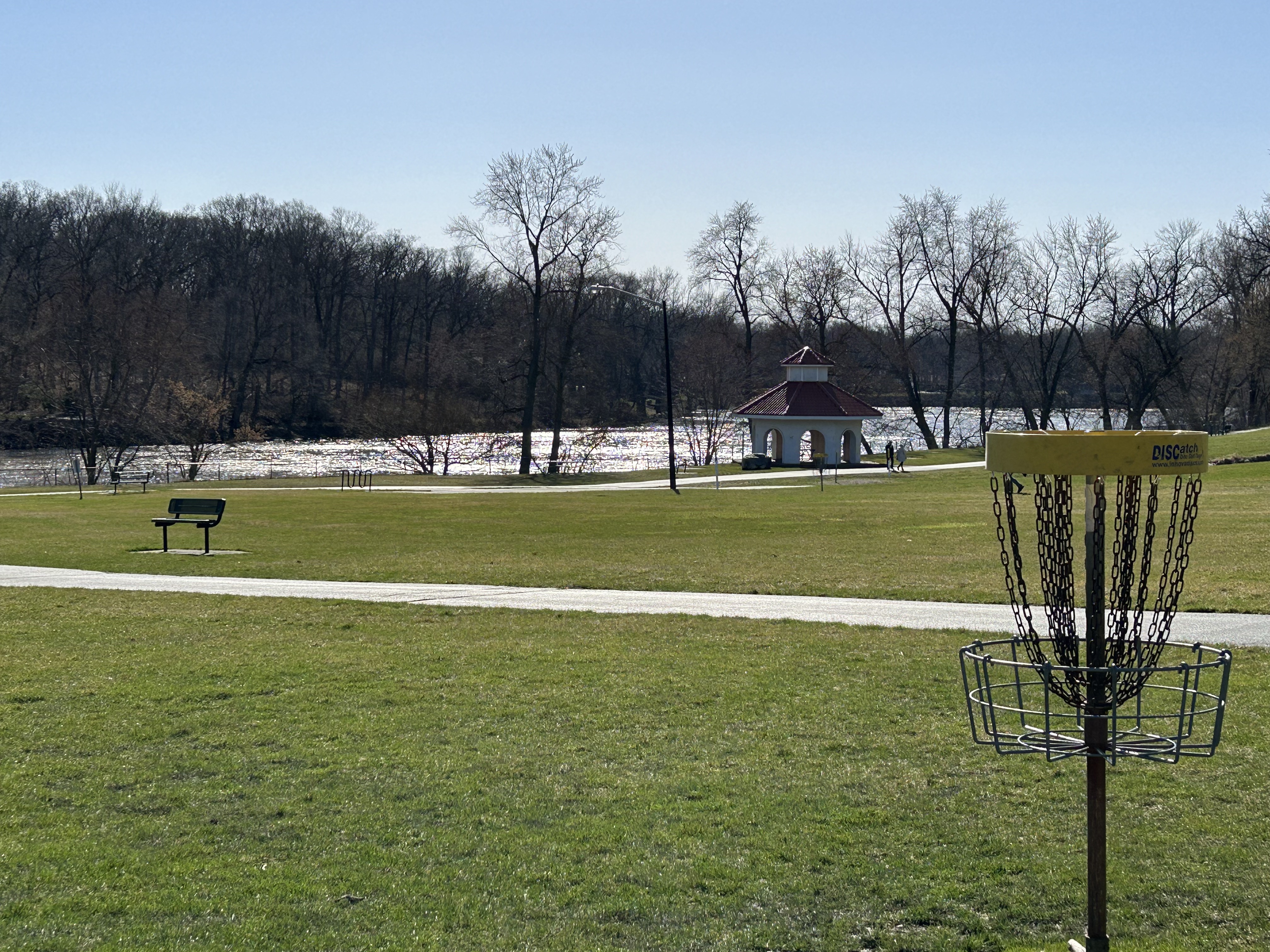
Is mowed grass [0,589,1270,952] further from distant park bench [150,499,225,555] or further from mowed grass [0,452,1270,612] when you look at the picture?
distant park bench [150,499,225,555]

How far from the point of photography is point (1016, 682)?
457 centimetres

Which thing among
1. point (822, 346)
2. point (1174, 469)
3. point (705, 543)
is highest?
point (822, 346)

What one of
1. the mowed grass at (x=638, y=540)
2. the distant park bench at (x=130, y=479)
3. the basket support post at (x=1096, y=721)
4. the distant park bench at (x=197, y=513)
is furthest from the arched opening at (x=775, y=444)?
the basket support post at (x=1096, y=721)

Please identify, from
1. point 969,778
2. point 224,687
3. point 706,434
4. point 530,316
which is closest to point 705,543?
point 224,687

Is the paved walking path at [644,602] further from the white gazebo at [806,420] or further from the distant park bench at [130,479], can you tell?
the white gazebo at [806,420]

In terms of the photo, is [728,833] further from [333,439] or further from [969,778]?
[333,439]

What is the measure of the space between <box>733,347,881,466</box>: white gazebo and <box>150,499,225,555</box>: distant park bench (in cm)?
3589

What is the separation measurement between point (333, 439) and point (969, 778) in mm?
84219

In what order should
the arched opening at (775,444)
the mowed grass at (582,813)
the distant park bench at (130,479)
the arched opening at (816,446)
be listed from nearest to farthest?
the mowed grass at (582,813), the distant park bench at (130,479), the arched opening at (816,446), the arched opening at (775,444)

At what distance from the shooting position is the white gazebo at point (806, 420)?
56.0 metres

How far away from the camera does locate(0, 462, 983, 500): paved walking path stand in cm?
4300

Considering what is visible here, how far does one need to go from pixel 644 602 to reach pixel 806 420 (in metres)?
41.5

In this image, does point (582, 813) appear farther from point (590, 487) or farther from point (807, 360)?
point (807, 360)

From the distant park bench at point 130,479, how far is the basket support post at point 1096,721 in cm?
4444
